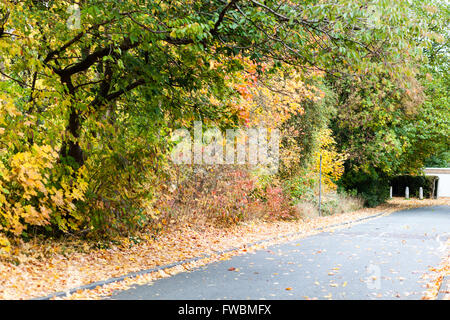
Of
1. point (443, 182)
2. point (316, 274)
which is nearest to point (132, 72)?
point (316, 274)

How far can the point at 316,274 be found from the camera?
9.52 meters

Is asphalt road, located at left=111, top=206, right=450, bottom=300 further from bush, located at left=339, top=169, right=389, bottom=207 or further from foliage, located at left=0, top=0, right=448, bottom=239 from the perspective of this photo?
bush, located at left=339, top=169, right=389, bottom=207

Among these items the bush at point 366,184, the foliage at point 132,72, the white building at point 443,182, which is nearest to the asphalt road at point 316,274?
the foliage at point 132,72

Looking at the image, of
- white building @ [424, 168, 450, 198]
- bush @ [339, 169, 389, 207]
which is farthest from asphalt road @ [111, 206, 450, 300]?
white building @ [424, 168, 450, 198]

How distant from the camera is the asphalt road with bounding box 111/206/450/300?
7.81m

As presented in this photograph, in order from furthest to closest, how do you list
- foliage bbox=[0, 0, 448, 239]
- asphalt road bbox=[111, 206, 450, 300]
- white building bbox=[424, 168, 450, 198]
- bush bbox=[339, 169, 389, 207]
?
white building bbox=[424, 168, 450, 198] → bush bbox=[339, 169, 389, 207] → foliage bbox=[0, 0, 448, 239] → asphalt road bbox=[111, 206, 450, 300]

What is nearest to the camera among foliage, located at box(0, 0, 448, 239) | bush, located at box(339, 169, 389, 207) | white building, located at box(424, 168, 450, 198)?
foliage, located at box(0, 0, 448, 239)

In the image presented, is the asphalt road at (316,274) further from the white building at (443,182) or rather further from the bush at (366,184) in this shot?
the white building at (443,182)

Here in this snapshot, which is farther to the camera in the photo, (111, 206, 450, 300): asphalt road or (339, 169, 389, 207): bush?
(339, 169, 389, 207): bush

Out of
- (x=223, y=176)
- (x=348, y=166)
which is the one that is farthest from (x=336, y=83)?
(x=223, y=176)

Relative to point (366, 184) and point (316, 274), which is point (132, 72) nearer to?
point (316, 274)

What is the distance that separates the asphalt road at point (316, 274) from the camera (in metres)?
7.81

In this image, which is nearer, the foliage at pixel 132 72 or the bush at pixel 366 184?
the foliage at pixel 132 72

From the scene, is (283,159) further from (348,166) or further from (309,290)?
(309,290)
